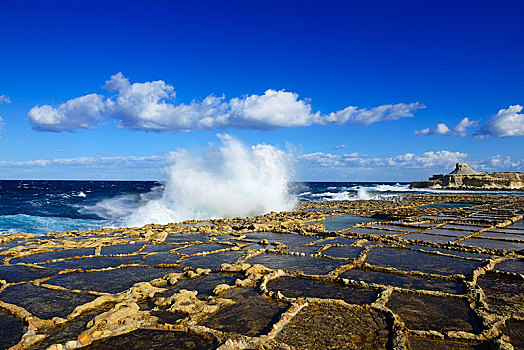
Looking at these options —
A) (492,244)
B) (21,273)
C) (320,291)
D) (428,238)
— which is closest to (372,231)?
(428,238)

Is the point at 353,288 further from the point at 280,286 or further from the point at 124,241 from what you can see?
the point at 124,241

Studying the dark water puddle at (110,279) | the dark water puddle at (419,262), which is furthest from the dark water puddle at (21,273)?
the dark water puddle at (419,262)

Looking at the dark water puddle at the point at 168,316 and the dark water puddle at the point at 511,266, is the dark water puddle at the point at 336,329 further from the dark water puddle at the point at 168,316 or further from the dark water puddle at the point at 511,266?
the dark water puddle at the point at 511,266

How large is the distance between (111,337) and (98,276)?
12.3ft

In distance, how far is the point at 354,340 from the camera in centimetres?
457

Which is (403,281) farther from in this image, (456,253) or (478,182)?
(478,182)

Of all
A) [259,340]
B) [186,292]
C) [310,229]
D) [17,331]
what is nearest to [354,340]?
[259,340]

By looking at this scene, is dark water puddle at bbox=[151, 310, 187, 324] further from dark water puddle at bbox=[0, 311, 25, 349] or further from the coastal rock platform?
dark water puddle at bbox=[0, 311, 25, 349]

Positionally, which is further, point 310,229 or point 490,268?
point 310,229

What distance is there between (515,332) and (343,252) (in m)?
5.68

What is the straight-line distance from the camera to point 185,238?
44.1 feet

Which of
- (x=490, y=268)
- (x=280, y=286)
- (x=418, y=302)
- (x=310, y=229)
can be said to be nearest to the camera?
(x=418, y=302)

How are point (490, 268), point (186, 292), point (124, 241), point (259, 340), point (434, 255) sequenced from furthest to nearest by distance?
point (124, 241)
point (434, 255)
point (490, 268)
point (186, 292)
point (259, 340)

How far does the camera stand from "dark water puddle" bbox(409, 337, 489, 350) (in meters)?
4.35
